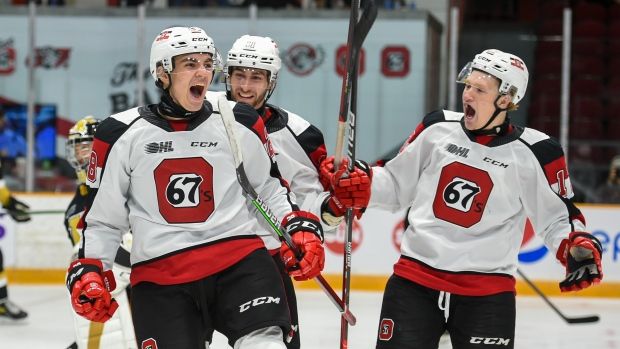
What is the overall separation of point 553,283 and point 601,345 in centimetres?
189

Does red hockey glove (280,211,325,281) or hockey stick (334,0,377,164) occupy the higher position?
hockey stick (334,0,377,164)

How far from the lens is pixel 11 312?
20.3 ft

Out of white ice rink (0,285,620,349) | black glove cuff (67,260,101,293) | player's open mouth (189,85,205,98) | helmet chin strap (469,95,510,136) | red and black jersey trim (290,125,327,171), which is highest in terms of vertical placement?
player's open mouth (189,85,205,98)

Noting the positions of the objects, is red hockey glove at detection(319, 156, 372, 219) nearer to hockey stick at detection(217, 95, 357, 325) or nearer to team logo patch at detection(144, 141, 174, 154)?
hockey stick at detection(217, 95, 357, 325)

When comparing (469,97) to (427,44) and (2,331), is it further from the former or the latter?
(427,44)

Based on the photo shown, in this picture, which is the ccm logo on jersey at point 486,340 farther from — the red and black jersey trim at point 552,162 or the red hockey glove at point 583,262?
the red and black jersey trim at point 552,162

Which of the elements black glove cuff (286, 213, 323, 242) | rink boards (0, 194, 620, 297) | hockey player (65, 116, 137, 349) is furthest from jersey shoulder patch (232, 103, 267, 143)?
rink boards (0, 194, 620, 297)

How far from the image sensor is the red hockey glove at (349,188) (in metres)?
3.20

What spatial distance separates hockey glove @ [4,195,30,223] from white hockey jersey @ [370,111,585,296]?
3742 millimetres

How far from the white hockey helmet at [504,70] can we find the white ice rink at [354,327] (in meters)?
1.92

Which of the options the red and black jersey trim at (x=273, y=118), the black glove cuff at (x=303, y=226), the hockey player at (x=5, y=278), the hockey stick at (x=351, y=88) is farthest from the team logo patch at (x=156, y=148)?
the hockey player at (x=5, y=278)

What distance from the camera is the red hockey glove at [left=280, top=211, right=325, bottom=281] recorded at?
275cm

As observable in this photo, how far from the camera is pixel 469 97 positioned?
325 cm

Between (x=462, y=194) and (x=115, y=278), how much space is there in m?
1.37
